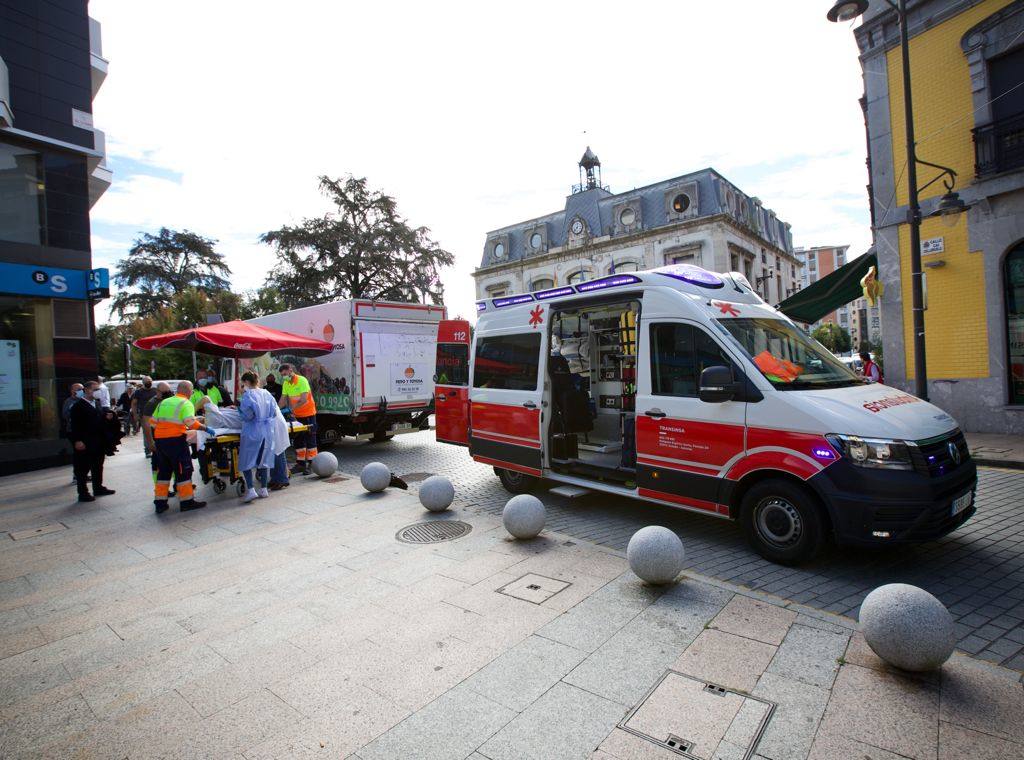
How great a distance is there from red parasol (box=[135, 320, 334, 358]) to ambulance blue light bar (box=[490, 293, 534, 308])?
5.50 meters

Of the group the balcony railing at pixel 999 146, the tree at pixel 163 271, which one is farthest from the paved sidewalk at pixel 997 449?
the tree at pixel 163 271

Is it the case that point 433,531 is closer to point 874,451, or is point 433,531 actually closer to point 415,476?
point 415,476

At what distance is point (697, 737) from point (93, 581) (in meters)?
5.57

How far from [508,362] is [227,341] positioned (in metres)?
6.08

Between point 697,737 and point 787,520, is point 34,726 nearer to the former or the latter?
point 697,737

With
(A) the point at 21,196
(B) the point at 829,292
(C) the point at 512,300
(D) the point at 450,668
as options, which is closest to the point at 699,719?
(D) the point at 450,668

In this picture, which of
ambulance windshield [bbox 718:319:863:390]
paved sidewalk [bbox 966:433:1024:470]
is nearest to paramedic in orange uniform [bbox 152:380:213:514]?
ambulance windshield [bbox 718:319:863:390]

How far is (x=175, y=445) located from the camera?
311 inches

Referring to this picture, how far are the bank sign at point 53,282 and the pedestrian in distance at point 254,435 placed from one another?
764cm

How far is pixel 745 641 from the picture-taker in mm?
3545

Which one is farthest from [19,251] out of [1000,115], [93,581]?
[1000,115]

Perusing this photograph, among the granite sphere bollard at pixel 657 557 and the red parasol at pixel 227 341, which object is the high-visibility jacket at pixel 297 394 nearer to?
the red parasol at pixel 227 341

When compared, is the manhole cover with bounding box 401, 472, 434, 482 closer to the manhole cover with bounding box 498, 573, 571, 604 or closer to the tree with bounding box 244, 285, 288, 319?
the manhole cover with bounding box 498, 573, 571, 604

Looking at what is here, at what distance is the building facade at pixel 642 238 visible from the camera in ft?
128
